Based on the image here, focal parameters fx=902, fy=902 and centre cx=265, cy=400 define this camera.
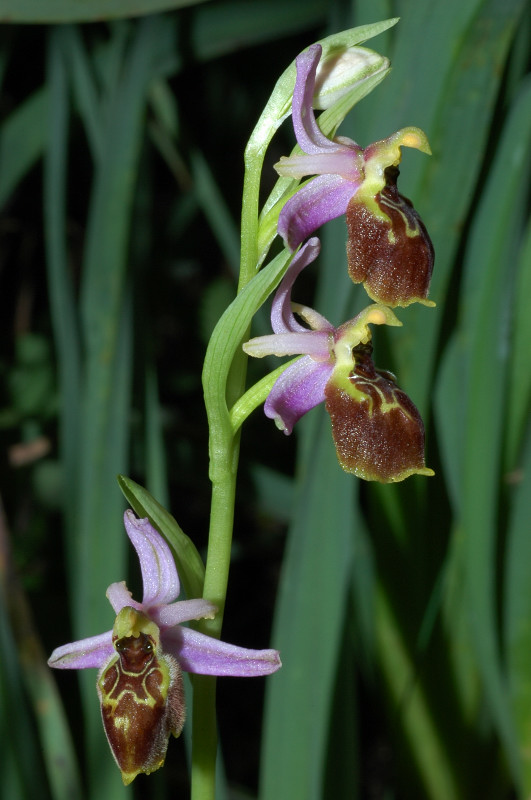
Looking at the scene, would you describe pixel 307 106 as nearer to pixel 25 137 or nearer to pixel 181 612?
pixel 181 612

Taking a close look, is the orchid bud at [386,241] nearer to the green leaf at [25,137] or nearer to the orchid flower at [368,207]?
the orchid flower at [368,207]

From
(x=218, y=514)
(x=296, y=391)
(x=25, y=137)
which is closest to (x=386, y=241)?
(x=296, y=391)


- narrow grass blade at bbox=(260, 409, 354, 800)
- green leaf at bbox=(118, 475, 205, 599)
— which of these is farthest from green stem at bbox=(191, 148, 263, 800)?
narrow grass blade at bbox=(260, 409, 354, 800)

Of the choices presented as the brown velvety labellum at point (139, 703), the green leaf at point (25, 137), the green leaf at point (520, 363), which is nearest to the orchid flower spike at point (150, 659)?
the brown velvety labellum at point (139, 703)

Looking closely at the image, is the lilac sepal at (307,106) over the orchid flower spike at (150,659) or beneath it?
over

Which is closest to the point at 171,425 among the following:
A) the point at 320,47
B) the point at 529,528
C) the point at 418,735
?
the point at 418,735
